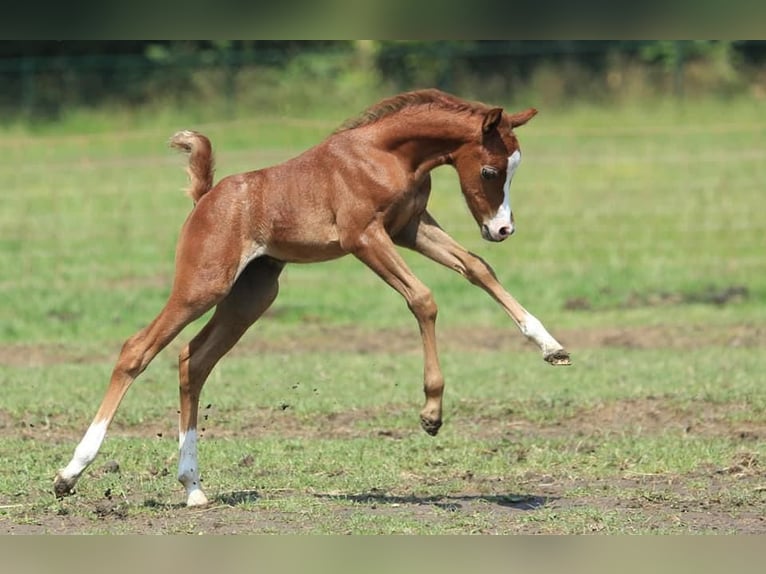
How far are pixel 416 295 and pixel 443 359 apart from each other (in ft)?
18.5

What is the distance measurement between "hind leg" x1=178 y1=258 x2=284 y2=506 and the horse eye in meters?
1.47

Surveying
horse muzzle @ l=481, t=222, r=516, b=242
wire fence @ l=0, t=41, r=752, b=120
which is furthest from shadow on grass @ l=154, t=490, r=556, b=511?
wire fence @ l=0, t=41, r=752, b=120

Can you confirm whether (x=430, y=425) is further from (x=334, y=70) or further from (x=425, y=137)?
(x=334, y=70)

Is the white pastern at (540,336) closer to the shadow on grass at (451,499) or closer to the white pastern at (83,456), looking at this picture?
the shadow on grass at (451,499)

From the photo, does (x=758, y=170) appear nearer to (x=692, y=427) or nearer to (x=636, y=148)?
(x=636, y=148)

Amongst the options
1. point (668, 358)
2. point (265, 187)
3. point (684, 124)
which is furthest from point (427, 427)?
point (684, 124)

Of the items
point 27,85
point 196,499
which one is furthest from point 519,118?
point 27,85

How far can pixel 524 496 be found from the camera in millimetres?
8148

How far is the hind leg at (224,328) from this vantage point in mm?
8234

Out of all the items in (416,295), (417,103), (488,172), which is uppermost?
(417,103)

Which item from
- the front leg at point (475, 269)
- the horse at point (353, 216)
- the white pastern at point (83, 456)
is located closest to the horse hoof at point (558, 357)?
the front leg at point (475, 269)

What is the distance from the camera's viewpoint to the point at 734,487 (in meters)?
8.32

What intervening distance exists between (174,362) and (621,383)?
451cm

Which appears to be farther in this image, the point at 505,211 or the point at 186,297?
the point at 186,297
